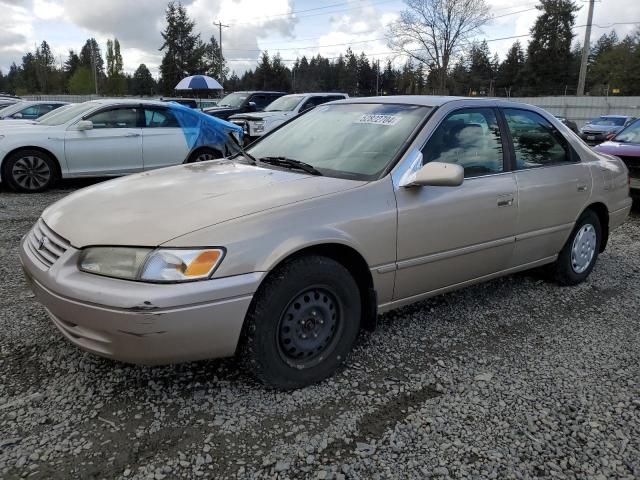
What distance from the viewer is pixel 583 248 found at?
4520 mm

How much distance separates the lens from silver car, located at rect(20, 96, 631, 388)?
2.33 metres

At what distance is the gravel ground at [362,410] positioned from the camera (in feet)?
7.27

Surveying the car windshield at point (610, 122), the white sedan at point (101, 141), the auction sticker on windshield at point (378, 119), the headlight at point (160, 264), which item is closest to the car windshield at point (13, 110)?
the white sedan at point (101, 141)

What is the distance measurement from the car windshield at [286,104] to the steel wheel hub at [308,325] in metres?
11.9

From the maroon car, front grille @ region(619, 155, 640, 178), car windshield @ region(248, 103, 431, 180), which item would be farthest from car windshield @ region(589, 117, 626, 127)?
car windshield @ region(248, 103, 431, 180)

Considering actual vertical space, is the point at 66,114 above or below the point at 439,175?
above

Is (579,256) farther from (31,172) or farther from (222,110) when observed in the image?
(222,110)

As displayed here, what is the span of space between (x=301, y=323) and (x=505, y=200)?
5.82 ft

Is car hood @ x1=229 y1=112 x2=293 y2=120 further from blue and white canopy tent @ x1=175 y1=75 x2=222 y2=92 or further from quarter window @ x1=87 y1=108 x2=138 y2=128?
blue and white canopy tent @ x1=175 y1=75 x2=222 y2=92

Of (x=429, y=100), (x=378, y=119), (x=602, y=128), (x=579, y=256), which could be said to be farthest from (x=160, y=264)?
(x=602, y=128)

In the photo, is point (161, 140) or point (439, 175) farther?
point (161, 140)

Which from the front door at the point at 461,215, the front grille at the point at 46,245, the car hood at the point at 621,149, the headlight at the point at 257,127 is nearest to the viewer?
the front grille at the point at 46,245

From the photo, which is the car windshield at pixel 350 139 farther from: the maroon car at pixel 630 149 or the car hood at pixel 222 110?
the car hood at pixel 222 110

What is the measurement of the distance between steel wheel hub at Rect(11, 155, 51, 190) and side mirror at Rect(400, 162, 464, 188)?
7.00 m
